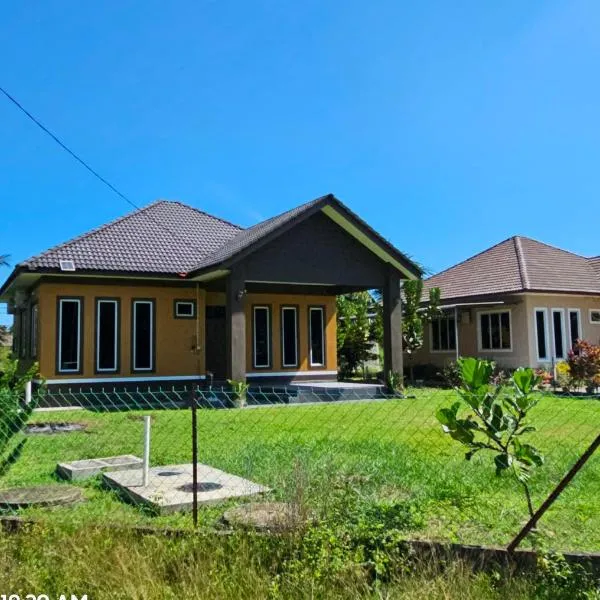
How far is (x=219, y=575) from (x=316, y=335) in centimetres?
1661

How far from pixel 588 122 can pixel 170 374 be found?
12.7m

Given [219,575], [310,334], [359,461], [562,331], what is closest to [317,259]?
[310,334]

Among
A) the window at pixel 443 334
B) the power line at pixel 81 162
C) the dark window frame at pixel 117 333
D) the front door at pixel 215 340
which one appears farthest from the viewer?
the window at pixel 443 334

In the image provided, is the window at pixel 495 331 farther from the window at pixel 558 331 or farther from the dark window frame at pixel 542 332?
the window at pixel 558 331

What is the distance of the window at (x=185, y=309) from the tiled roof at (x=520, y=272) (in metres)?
11.3

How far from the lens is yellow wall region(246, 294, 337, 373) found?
19375mm

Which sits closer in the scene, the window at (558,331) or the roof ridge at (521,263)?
the roof ridge at (521,263)

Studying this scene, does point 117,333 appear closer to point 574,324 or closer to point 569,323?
point 569,323

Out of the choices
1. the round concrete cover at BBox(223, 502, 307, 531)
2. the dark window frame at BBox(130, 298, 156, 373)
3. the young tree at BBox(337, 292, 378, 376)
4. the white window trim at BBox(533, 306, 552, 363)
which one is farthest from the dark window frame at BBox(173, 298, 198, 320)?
the round concrete cover at BBox(223, 502, 307, 531)

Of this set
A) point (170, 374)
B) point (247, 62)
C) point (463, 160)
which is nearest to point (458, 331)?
point (463, 160)

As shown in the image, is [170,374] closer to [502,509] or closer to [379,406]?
[379,406]

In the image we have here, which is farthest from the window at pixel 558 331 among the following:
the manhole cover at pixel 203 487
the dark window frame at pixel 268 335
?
the manhole cover at pixel 203 487

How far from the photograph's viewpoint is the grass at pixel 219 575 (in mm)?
3648

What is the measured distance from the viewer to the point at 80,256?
16.1m
